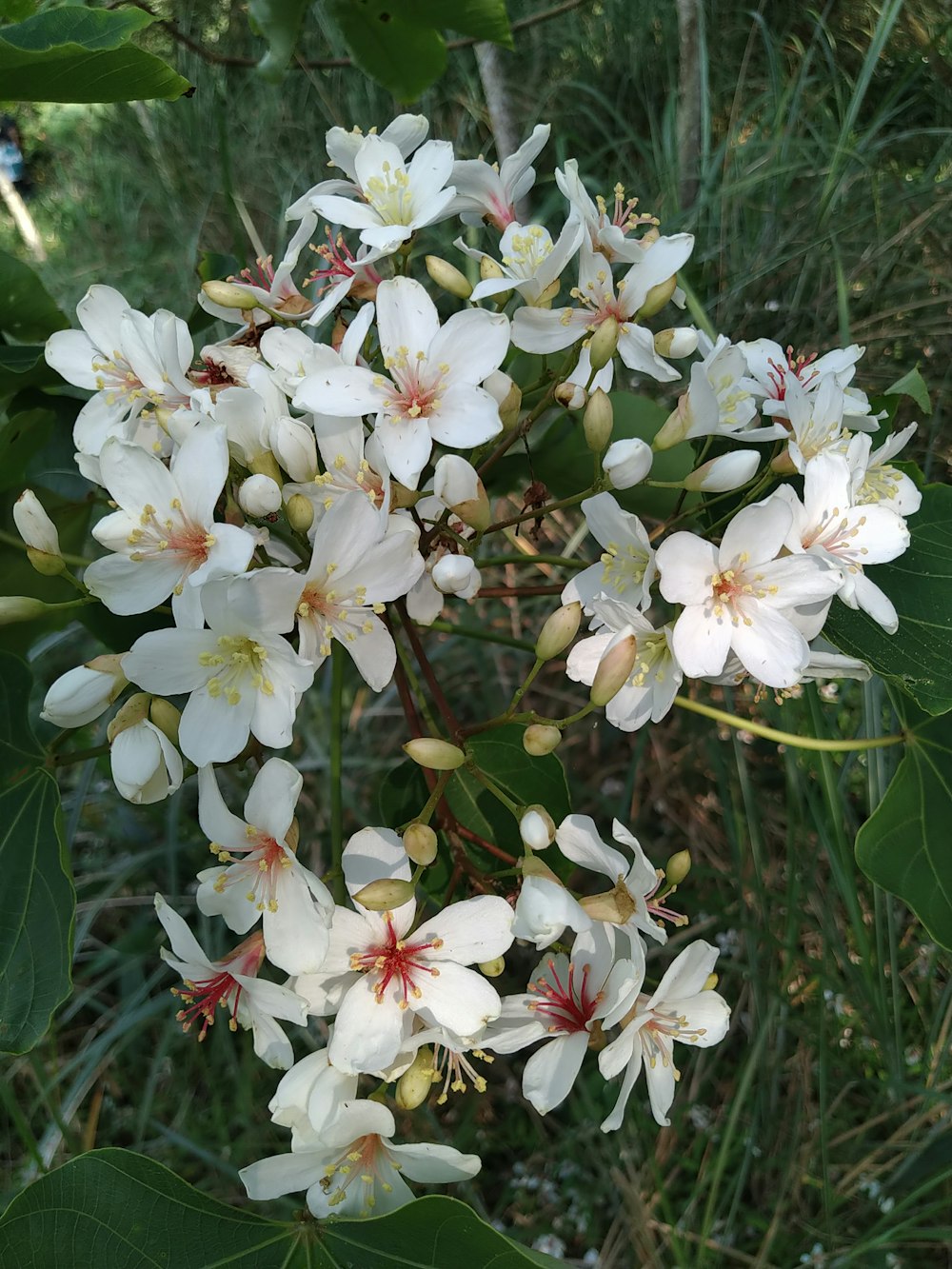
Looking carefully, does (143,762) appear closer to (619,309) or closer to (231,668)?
(231,668)

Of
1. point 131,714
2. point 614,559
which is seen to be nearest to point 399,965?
point 131,714

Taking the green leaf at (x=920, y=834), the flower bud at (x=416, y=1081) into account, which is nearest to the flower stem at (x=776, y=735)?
the green leaf at (x=920, y=834)

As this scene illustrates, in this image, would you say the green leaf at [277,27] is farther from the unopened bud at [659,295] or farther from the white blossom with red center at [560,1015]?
the white blossom with red center at [560,1015]

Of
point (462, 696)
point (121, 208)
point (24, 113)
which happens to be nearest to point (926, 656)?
point (462, 696)

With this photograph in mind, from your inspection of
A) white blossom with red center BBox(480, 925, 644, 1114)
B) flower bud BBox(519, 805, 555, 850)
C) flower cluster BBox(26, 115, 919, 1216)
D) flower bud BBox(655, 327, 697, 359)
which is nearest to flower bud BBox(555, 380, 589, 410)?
flower cluster BBox(26, 115, 919, 1216)

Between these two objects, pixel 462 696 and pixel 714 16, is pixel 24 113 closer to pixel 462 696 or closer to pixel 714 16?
pixel 714 16

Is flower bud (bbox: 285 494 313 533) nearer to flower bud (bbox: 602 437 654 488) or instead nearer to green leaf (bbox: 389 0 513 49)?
flower bud (bbox: 602 437 654 488)
